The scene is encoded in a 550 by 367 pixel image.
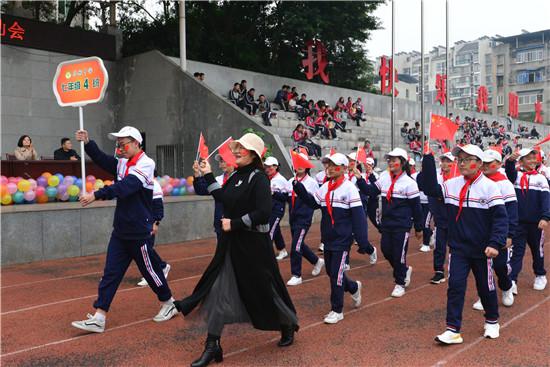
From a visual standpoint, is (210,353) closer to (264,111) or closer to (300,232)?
(300,232)

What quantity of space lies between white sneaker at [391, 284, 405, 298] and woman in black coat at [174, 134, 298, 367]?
271cm

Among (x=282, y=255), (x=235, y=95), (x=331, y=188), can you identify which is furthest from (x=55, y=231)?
(x=235, y=95)

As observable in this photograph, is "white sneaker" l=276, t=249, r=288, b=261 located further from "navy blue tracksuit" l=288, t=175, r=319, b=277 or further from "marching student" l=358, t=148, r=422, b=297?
"marching student" l=358, t=148, r=422, b=297

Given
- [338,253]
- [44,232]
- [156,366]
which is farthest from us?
[44,232]

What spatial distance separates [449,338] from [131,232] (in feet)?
10.9

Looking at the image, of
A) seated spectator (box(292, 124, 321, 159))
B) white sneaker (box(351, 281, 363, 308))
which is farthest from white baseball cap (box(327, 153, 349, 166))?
seated spectator (box(292, 124, 321, 159))

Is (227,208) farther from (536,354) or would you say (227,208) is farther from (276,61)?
(276,61)

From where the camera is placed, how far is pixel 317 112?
76.5ft

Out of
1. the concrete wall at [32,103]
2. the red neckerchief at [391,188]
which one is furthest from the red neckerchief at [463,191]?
the concrete wall at [32,103]

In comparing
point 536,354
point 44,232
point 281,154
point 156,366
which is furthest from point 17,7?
point 536,354

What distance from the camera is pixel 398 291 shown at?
23.3ft

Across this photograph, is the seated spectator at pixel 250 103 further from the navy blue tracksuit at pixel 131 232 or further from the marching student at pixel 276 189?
the navy blue tracksuit at pixel 131 232

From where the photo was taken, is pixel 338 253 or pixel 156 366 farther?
pixel 338 253

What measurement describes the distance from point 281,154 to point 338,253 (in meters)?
10.1
